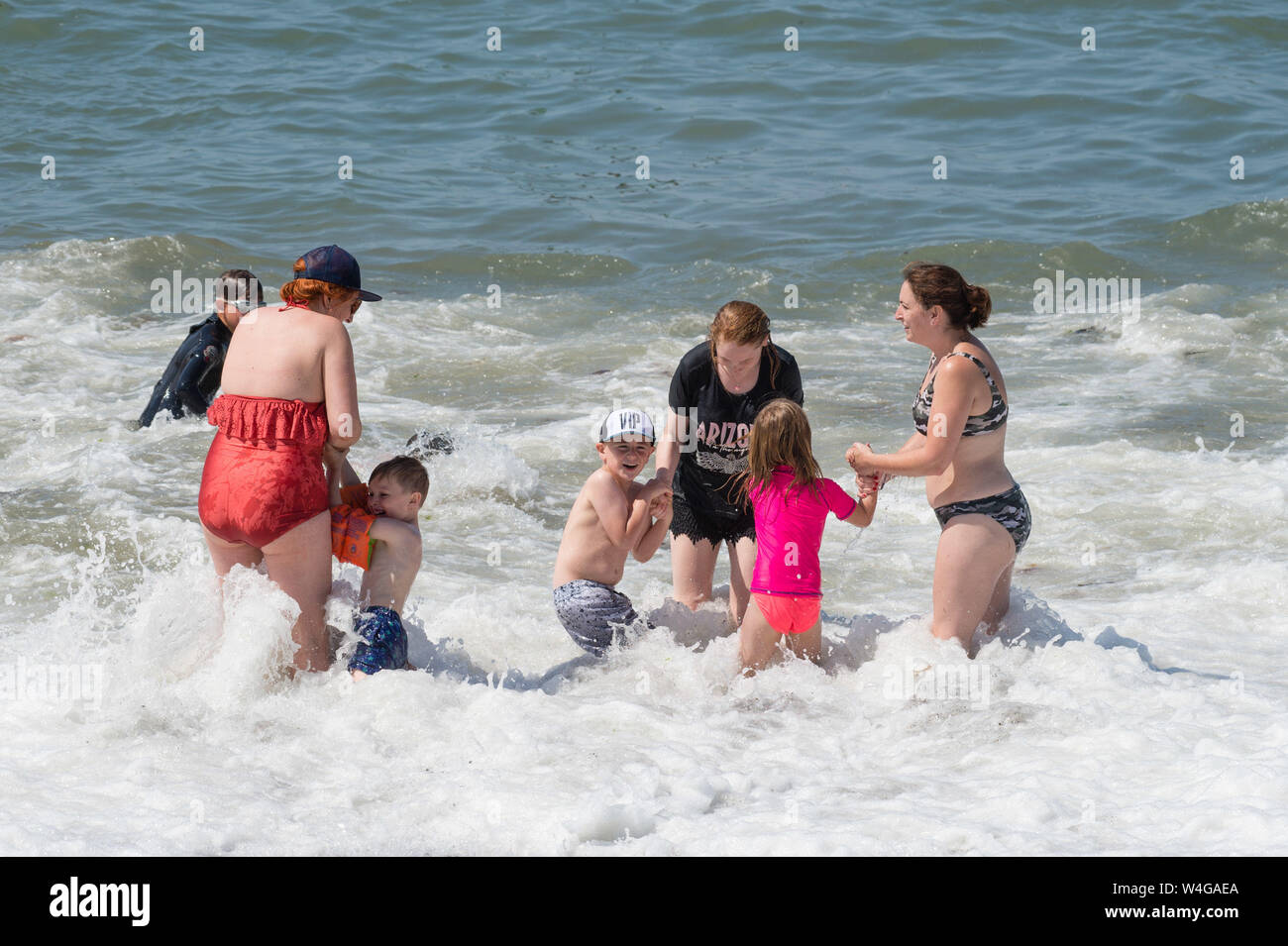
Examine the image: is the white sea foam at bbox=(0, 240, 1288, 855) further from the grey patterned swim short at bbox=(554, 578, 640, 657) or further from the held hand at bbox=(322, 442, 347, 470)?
the held hand at bbox=(322, 442, 347, 470)

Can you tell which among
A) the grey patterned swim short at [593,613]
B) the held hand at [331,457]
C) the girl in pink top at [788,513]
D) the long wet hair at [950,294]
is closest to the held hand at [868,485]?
the girl in pink top at [788,513]

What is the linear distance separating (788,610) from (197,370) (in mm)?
5289

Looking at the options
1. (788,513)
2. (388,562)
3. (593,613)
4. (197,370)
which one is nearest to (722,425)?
(788,513)

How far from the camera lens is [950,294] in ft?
17.4

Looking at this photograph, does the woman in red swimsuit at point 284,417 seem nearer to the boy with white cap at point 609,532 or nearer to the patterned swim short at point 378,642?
the patterned swim short at point 378,642

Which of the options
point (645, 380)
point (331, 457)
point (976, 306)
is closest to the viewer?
point (331, 457)

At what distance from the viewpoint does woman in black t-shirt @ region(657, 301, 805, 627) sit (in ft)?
18.8

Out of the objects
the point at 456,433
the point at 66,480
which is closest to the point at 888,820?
the point at 456,433

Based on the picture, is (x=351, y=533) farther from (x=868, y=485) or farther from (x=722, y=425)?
(x=868, y=485)

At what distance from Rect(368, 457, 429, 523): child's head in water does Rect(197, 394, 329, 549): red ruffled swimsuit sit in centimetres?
48

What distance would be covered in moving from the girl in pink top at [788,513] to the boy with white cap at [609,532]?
45 cm

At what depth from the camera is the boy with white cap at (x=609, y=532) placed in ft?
18.7
